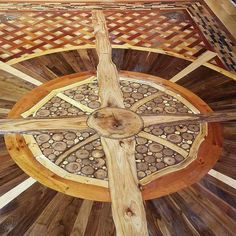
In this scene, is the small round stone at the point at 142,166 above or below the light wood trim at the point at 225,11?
below

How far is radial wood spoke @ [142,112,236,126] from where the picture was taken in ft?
6.17

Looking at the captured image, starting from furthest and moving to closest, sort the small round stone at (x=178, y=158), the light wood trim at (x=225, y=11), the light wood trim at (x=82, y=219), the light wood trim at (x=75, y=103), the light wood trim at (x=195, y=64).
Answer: the light wood trim at (x=225, y=11)
the light wood trim at (x=195, y=64)
the light wood trim at (x=75, y=103)
the small round stone at (x=178, y=158)
the light wood trim at (x=82, y=219)

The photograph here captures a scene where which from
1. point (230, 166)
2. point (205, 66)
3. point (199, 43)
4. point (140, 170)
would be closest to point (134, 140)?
point (140, 170)

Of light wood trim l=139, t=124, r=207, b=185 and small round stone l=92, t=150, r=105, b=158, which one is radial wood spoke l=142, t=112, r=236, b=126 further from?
small round stone l=92, t=150, r=105, b=158

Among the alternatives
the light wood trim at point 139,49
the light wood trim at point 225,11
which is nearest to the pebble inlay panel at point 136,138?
the light wood trim at point 139,49

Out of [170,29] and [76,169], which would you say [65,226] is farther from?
[170,29]

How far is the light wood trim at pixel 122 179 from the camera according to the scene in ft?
4.58

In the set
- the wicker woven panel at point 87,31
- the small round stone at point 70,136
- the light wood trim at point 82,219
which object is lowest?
the light wood trim at point 82,219

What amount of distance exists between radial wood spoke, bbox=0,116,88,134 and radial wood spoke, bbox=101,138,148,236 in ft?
0.60

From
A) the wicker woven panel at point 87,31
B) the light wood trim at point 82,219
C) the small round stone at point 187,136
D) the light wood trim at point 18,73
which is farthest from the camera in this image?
the wicker woven panel at point 87,31

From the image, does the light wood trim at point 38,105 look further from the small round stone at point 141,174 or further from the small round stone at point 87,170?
the small round stone at point 141,174

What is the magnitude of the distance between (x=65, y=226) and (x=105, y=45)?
1.47 m

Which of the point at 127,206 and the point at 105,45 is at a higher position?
the point at 105,45

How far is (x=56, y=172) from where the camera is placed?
1598 millimetres
